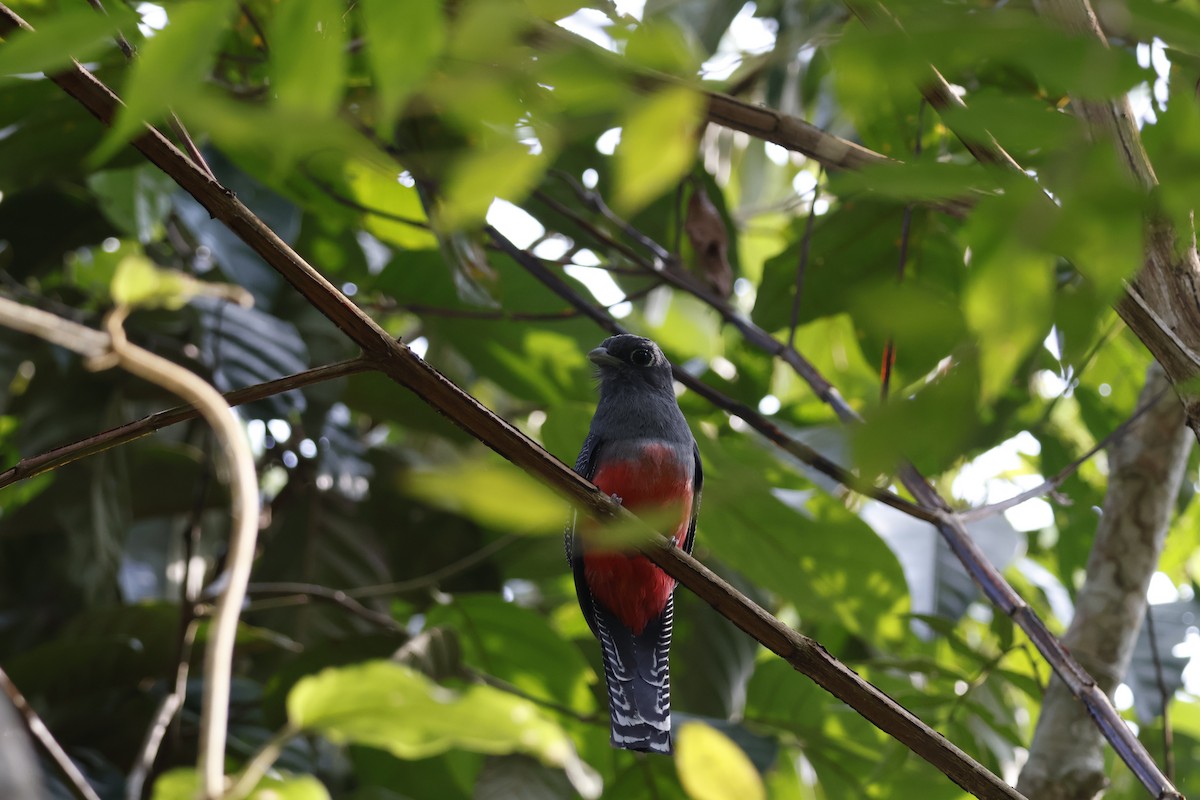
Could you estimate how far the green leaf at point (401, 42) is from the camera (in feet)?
2.55

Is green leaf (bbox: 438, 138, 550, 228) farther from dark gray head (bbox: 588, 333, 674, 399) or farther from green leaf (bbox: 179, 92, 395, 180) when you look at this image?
dark gray head (bbox: 588, 333, 674, 399)

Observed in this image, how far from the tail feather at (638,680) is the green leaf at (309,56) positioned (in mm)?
1840

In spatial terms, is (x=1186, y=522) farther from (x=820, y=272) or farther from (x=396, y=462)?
(x=396, y=462)

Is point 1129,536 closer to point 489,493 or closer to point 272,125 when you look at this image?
point 489,493

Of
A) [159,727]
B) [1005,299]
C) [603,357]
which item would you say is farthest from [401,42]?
[603,357]

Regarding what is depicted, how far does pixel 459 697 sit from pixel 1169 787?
56.5 inches

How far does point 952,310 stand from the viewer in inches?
29.9

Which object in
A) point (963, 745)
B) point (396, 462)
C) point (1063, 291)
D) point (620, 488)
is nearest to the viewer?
point (1063, 291)

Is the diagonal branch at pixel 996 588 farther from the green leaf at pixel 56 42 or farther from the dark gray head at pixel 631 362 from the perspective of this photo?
the green leaf at pixel 56 42

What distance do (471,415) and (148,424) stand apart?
42cm

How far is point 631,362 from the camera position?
3197 millimetres

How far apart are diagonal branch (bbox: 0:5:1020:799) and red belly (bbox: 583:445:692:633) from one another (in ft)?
3.98

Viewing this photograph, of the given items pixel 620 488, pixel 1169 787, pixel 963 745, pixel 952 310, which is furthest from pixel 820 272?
pixel 952 310

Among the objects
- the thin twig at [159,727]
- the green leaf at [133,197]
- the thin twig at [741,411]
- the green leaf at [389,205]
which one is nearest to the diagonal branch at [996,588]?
the thin twig at [741,411]
